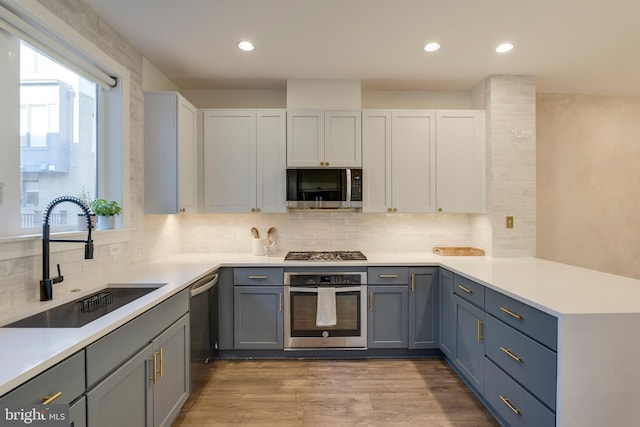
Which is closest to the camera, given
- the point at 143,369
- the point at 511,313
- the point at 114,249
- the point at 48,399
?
the point at 48,399

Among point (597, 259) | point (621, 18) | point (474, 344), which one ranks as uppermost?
point (621, 18)

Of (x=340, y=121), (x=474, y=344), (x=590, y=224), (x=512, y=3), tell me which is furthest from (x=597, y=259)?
(x=340, y=121)

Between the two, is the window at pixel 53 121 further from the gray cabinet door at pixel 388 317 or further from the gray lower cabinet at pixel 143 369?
the gray cabinet door at pixel 388 317

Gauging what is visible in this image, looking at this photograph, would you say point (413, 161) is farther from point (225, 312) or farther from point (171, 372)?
point (171, 372)

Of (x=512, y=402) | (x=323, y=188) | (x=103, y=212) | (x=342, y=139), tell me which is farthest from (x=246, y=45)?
(x=512, y=402)

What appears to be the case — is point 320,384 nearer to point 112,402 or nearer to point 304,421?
point 304,421

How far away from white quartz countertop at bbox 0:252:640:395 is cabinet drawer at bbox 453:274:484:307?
0.07 m

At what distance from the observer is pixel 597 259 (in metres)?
3.53

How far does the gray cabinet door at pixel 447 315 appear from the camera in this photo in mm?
2617

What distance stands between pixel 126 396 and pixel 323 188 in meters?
2.17

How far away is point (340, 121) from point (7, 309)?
9.03 ft

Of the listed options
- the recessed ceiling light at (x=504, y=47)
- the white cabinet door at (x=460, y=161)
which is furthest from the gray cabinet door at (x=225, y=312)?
the recessed ceiling light at (x=504, y=47)

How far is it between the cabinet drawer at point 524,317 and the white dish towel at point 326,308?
125 centimetres

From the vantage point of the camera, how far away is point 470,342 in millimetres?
2316
